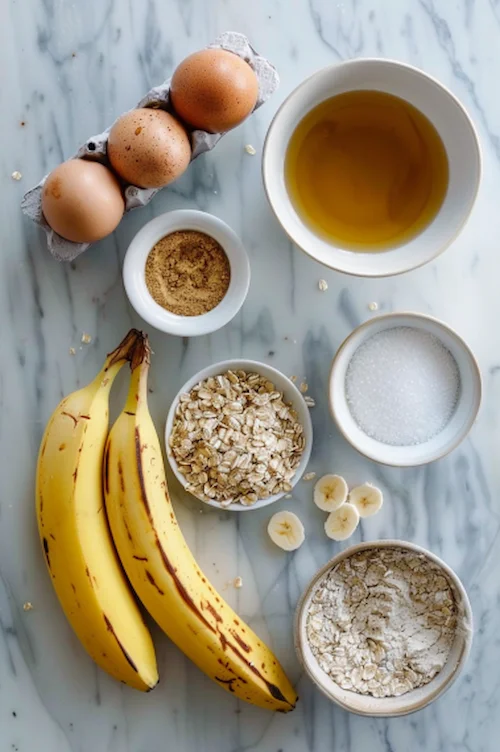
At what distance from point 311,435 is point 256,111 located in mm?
510

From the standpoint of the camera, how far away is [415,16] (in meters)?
1.26

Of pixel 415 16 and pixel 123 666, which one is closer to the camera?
pixel 123 666

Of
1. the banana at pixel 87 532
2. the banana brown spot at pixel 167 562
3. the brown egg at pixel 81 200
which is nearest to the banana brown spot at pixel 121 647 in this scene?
the banana at pixel 87 532

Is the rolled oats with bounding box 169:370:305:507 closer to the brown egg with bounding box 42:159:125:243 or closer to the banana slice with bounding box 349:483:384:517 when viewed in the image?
the banana slice with bounding box 349:483:384:517

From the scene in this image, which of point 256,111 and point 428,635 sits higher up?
point 256,111

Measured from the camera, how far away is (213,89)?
106cm

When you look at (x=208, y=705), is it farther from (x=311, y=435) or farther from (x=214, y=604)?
(x=311, y=435)

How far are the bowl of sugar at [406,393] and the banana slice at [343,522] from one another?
108 mm

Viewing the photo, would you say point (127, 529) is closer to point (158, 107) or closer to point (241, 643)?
point (241, 643)

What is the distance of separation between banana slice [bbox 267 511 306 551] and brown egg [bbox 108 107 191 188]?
540mm

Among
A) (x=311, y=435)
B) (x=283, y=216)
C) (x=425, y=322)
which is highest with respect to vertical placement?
(x=283, y=216)

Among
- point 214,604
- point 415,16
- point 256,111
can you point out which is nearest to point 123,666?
point 214,604

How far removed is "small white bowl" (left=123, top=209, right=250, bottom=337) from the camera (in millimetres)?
1175

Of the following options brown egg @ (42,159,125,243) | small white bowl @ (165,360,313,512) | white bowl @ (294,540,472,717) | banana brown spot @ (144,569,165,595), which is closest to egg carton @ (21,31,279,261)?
brown egg @ (42,159,125,243)
